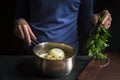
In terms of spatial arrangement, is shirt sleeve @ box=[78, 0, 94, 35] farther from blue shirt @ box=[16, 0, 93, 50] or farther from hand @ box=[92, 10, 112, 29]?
hand @ box=[92, 10, 112, 29]

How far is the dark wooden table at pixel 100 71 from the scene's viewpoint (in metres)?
1.02

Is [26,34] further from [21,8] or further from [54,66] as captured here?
[21,8]

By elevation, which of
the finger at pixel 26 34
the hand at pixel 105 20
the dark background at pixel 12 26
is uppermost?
the hand at pixel 105 20

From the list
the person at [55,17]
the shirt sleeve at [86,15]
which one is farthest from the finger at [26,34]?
the shirt sleeve at [86,15]

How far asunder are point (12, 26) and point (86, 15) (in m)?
0.45

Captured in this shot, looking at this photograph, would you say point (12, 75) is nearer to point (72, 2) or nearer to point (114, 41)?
point (72, 2)

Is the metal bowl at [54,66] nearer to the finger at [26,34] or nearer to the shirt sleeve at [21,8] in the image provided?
the finger at [26,34]

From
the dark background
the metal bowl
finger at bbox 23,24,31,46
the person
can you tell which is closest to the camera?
the metal bowl

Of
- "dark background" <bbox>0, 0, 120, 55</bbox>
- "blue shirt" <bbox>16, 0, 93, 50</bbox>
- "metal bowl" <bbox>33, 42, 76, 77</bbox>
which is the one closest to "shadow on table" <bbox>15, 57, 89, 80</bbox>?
"metal bowl" <bbox>33, 42, 76, 77</bbox>

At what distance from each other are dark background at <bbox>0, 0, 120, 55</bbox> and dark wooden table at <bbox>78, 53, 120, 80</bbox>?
43cm

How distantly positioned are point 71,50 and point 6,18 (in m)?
0.66

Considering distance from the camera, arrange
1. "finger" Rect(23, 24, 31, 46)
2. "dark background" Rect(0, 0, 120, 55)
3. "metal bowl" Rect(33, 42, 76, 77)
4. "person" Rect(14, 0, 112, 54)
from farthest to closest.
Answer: "dark background" Rect(0, 0, 120, 55), "person" Rect(14, 0, 112, 54), "finger" Rect(23, 24, 31, 46), "metal bowl" Rect(33, 42, 76, 77)

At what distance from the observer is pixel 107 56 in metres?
1.15

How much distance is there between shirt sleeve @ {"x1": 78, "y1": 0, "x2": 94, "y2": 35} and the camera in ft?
4.50
